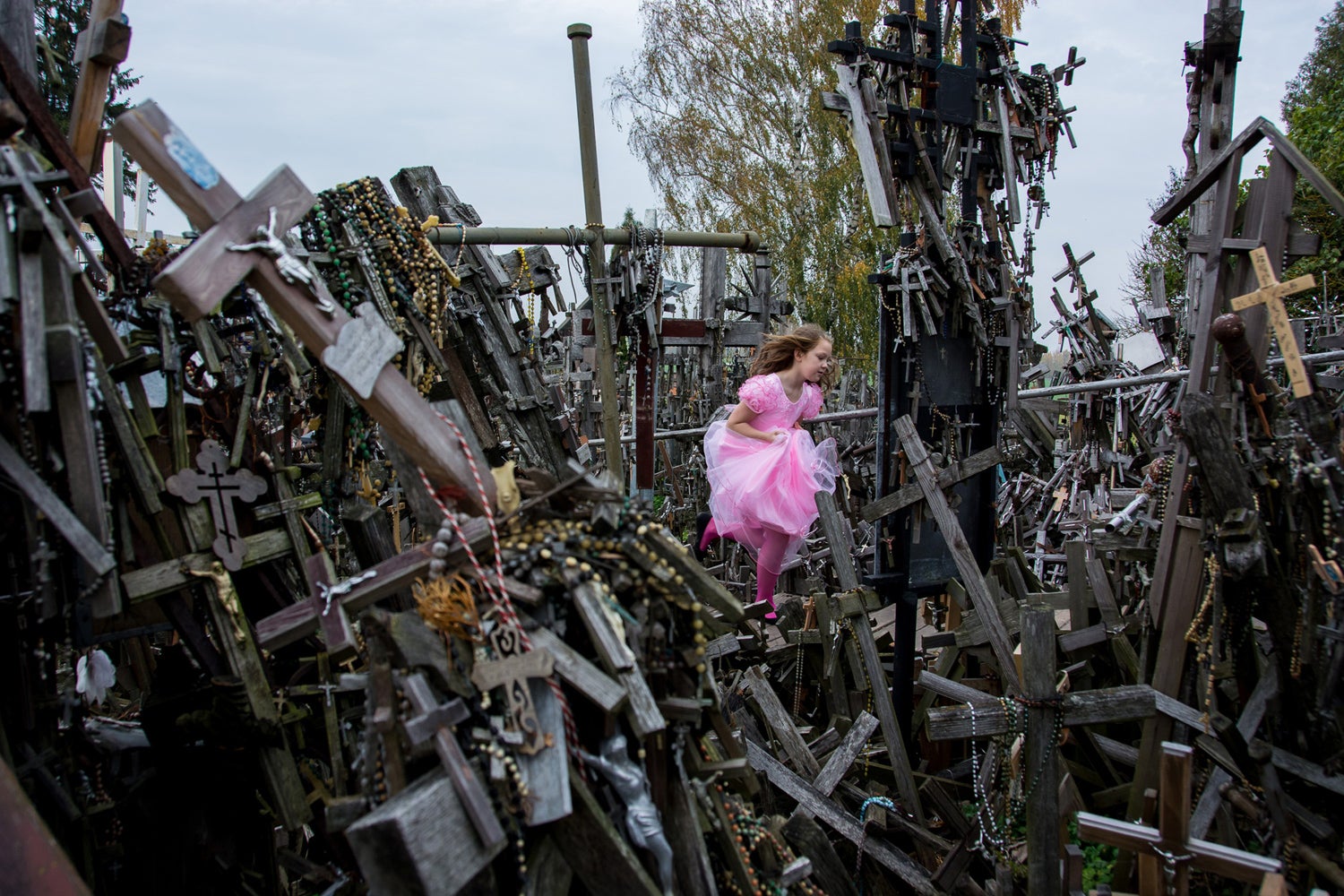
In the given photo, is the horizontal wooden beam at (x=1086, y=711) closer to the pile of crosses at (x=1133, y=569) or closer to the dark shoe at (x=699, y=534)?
the pile of crosses at (x=1133, y=569)

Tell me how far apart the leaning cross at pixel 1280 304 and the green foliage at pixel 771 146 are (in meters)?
18.0

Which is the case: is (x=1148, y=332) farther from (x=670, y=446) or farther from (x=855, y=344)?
(x=855, y=344)

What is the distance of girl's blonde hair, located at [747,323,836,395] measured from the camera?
662cm

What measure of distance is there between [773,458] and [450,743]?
4.53 m

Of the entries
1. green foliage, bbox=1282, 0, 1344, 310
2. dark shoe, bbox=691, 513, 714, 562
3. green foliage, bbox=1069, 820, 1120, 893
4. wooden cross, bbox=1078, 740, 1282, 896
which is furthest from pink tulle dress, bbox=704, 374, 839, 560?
green foliage, bbox=1282, 0, 1344, 310

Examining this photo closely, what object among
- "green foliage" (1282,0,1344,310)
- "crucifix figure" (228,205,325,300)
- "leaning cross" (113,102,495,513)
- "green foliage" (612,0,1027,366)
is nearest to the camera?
"leaning cross" (113,102,495,513)

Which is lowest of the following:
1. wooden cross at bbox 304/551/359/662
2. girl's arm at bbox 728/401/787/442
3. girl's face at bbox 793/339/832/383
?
wooden cross at bbox 304/551/359/662

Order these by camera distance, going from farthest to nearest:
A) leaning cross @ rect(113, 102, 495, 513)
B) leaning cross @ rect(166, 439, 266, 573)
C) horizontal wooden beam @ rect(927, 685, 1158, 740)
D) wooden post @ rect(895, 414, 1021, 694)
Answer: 1. wooden post @ rect(895, 414, 1021, 694)
2. horizontal wooden beam @ rect(927, 685, 1158, 740)
3. leaning cross @ rect(166, 439, 266, 573)
4. leaning cross @ rect(113, 102, 495, 513)

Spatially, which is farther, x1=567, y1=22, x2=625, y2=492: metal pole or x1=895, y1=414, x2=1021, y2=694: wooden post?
x1=567, y1=22, x2=625, y2=492: metal pole

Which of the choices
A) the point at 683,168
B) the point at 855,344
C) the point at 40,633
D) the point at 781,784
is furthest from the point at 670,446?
the point at 683,168

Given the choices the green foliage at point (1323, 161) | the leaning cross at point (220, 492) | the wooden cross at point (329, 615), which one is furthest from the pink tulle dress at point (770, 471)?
the green foliage at point (1323, 161)

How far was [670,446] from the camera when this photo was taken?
487 inches

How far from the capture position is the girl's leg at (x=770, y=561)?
21.8 feet

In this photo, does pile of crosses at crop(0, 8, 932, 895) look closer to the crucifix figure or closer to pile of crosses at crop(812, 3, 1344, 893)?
the crucifix figure
